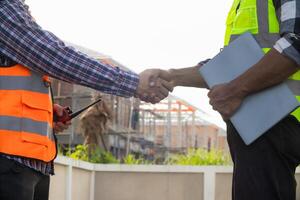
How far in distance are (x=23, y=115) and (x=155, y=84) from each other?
2.26 feet

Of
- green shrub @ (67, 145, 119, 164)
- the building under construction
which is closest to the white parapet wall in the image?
green shrub @ (67, 145, 119, 164)

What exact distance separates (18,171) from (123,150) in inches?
376

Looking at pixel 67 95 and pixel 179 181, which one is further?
pixel 67 95

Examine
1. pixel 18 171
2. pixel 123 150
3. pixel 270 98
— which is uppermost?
pixel 270 98

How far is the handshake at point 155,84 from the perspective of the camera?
7.11 feet

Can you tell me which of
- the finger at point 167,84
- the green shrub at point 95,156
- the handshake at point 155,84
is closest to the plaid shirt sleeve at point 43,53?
the handshake at point 155,84

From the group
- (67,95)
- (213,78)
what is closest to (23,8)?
(213,78)

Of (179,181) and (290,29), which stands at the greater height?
(290,29)

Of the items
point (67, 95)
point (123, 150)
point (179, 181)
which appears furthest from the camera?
point (123, 150)

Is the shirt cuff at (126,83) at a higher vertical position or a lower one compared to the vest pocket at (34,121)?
higher

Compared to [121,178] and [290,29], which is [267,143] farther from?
[121,178]

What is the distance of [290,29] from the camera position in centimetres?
153

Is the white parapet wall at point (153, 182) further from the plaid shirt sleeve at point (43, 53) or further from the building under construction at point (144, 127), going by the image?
the plaid shirt sleeve at point (43, 53)

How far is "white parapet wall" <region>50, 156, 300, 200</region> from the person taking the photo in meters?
5.95
